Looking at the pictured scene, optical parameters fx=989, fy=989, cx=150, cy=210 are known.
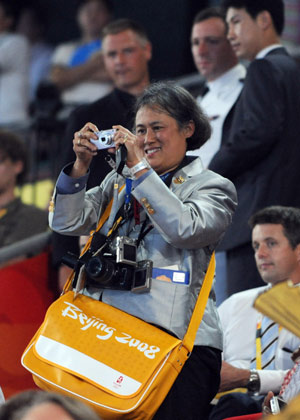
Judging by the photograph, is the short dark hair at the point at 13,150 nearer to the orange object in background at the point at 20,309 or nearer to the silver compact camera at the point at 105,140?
the orange object in background at the point at 20,309

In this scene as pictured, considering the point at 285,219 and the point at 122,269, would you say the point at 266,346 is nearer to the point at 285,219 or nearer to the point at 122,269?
the point at 285,219

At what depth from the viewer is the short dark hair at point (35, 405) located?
7.17 ft

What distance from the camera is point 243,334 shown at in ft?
15.3

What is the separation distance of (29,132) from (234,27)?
269cm

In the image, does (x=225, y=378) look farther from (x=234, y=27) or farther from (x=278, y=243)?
(x=234, y=27)

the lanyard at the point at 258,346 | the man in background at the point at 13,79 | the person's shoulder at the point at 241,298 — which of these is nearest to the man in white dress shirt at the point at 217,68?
the person's shoulder at the point at 241,298

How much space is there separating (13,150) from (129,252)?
2.81 m

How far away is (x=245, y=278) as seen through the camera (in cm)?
502

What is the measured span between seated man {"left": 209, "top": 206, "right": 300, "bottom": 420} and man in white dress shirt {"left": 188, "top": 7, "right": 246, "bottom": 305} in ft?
1.35

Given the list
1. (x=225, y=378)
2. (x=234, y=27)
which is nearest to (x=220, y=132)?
(x=234, y=27)

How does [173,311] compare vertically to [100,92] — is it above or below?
above

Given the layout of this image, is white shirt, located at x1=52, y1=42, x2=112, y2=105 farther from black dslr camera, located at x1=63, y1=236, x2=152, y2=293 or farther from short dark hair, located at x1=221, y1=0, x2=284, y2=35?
black dslr camera, located at x1=63, y1=236, x2=152, y2=293

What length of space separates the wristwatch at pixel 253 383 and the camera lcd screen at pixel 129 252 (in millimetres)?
1101

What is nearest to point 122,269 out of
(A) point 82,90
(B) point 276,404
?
(B) point 276,404
